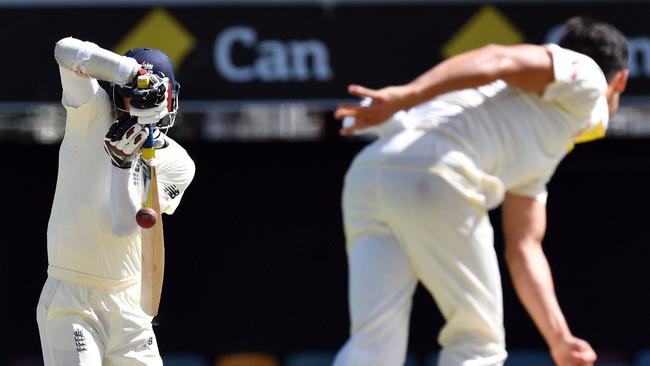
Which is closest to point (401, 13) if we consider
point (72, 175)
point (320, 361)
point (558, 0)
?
point (558, 0)

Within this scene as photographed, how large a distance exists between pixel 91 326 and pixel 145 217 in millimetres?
451

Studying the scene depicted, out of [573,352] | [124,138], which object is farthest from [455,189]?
[124,138]

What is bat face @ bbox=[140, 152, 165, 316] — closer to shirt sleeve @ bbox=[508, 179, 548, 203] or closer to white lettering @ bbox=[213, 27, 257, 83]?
shirt sleeve @ bbox=[508, 179, 548, 203]

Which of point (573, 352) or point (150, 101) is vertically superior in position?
point (150, 101)

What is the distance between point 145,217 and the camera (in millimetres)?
4629

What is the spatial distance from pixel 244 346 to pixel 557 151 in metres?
4.26

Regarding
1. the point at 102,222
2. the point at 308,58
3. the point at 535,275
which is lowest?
the point at 535,275

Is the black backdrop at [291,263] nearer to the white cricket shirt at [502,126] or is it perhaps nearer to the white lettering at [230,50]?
the white lettering at [230,50]

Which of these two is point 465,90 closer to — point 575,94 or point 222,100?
point 575,94

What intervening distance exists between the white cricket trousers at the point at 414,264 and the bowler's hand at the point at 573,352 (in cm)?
22

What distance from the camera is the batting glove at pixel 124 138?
15.4 ft

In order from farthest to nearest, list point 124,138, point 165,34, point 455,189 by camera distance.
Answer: point 165,34 → point 124,138 → point 455,189

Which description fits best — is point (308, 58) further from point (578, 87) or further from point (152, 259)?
point (578, 87)

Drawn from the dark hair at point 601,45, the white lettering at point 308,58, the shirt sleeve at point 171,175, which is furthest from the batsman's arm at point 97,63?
the white lettering at point 308,58
